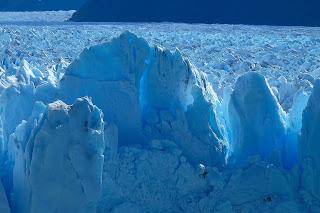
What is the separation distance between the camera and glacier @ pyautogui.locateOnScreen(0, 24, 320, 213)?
7.20 ft

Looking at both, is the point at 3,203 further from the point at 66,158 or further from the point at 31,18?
the point at 31,18

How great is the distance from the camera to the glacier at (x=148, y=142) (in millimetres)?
2195

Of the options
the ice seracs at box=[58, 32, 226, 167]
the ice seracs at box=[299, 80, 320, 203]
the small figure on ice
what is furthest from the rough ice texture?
the ice seracs at box=[299, 80, 320, 203]

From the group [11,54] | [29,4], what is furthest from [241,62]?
[29,4]

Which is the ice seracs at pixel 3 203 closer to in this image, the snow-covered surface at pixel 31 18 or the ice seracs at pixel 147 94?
the ice seracs at pixel 147 94

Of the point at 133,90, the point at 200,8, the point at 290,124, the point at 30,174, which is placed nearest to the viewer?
the point at 30,174

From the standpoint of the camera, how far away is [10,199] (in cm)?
234

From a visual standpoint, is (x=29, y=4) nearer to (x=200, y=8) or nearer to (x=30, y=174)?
(x=200, y=8)

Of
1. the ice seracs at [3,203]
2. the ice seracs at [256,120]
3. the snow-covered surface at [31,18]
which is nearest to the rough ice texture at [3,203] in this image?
the ice seracs at [3,203]

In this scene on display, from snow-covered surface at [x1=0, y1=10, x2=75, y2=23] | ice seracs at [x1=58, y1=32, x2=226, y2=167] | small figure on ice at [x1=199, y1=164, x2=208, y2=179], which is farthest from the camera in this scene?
snow-covered surface at [x1=0, y1=10, x2=75, y2=23]

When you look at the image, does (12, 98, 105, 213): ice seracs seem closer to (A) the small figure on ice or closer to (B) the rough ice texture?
(B) the rough ice texture

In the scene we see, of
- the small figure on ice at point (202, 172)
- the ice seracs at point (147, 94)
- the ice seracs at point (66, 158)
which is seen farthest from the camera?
the ice seracs at point (147, 94)

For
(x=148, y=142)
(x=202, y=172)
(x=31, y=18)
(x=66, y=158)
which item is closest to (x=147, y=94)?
(x=148, y=142)

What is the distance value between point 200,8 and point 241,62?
459 inches
